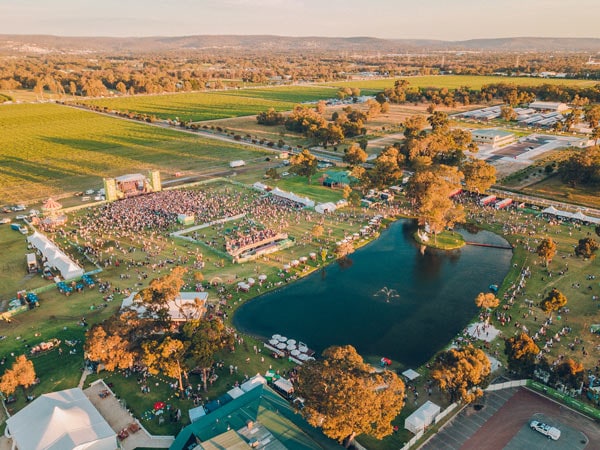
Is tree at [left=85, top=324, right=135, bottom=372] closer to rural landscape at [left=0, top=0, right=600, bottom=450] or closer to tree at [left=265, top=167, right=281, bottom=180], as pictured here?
rural landscape at [left=0, top=0, right=600, bottom=450]

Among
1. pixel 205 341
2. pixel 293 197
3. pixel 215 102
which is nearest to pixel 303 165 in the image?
pixel 293 197

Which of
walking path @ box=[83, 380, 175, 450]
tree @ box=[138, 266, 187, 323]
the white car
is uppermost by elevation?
tree @ box=[138, 266, 187, 323]

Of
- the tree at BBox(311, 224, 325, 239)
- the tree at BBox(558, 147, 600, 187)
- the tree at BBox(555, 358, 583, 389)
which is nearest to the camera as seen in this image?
the tree at BBox(555, 358, 583, 389)

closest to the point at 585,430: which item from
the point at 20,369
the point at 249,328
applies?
the point at 249,328

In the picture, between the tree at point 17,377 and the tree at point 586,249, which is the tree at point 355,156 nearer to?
the tree at point 586,249

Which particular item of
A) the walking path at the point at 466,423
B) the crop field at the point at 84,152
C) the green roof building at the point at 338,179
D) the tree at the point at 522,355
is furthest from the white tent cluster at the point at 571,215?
the crop field at the point at 84,152

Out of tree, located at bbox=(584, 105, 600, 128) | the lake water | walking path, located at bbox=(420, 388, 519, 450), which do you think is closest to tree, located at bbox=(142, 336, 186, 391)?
the lake water
